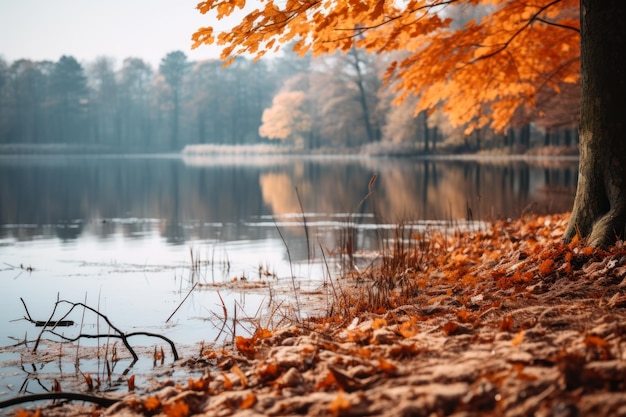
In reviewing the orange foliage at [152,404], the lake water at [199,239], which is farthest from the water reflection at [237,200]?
the orange foliage at [152,404]

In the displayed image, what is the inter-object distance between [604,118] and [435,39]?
3536mm

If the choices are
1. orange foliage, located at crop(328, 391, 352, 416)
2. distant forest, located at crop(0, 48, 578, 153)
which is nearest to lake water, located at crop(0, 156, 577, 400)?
orange foliage, located at crop(328, 391, 352, 416)

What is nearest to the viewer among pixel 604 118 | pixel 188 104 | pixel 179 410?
pixel 179 410

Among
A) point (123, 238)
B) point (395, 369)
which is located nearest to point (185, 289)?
point (395, 369)

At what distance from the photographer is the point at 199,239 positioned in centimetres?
1320

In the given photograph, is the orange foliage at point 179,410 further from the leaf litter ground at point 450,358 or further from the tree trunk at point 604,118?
the tree trunk at point 604,118

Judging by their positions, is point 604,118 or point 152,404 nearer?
point 152,404

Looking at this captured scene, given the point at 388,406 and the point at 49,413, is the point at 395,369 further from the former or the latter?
the point at 49,413

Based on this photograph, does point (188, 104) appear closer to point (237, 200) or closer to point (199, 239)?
point (237, 200)

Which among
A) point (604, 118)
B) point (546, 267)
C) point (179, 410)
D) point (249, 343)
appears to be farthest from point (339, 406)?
point (604, 118)

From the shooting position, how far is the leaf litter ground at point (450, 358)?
8.87 ft

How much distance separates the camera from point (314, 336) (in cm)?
432

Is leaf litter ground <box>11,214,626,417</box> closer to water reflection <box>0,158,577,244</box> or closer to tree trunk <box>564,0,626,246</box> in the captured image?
tree trunk <box>564,0,626,246</box>

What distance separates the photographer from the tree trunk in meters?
5.82
